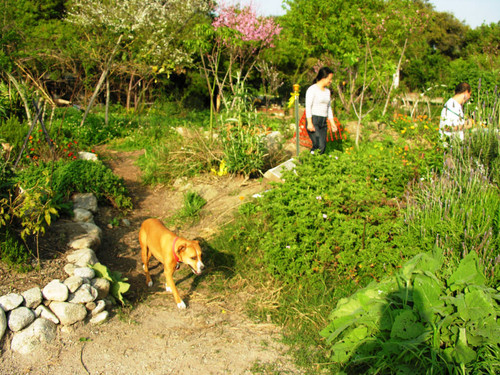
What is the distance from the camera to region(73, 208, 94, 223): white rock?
5738 mm

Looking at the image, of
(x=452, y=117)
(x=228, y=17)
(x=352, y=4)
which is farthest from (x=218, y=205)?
(x=228, y=17)

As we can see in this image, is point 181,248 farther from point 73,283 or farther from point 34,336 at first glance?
point 34,336

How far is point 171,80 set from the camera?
17.5 metres

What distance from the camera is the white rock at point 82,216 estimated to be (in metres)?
5.74

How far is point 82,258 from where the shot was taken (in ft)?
14.6

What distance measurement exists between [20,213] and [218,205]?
2898 mm

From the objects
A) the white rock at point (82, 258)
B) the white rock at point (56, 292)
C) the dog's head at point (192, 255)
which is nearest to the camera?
the white rock at point (56, 292)

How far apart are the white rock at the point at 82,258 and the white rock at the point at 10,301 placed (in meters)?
0.75

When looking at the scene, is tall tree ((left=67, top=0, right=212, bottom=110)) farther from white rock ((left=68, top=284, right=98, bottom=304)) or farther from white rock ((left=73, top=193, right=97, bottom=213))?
white rock ((left=68, top=284, right=98, bottom=304))

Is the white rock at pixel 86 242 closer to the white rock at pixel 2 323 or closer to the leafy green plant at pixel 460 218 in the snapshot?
the white rock at pixel 2 323

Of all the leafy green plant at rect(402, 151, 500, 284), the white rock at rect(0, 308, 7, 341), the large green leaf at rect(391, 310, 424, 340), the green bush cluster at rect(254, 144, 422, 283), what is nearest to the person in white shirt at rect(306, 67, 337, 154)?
the green bush cluster at rect(254, 144, 422, 283)

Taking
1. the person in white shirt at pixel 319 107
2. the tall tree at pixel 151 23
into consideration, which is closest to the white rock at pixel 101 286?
the person in white shirt at pixel 319 107

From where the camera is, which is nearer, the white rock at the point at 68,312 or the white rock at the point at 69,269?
the white rock at the point at 68,312

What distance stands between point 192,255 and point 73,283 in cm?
108
